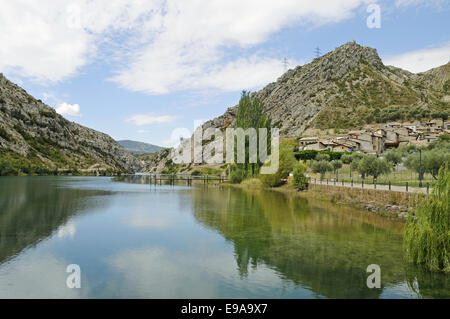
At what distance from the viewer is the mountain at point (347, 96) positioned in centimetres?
14388

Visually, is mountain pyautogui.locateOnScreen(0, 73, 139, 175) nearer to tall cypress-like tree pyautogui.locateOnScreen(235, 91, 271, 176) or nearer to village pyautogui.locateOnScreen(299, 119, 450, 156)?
tall cypress-like tree pyautogui.locateOnScreen(235, 91, 271, 176)

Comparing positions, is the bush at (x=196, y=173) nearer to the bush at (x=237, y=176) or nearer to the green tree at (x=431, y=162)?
the bush at (x=237, y=176)

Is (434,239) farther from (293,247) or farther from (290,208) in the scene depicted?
(290,208)

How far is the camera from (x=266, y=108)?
18875cm

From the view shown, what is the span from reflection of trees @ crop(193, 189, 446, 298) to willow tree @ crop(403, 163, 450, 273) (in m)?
1.42

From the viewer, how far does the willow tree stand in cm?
1542

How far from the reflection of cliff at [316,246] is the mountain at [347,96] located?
381 ft

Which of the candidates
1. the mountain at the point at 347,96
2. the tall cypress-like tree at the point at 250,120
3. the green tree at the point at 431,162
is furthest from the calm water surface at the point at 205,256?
the mountain at the point at 347,96

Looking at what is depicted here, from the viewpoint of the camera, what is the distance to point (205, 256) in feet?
62.2

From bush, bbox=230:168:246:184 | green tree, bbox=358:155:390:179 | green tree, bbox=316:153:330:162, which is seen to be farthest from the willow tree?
green tree, bbox=316:153:330:162

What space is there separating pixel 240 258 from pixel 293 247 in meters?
4.13

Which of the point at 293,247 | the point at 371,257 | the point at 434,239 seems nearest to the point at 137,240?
the point at 293,247

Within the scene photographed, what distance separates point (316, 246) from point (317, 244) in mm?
618

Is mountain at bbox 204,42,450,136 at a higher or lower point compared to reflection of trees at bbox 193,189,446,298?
higher
